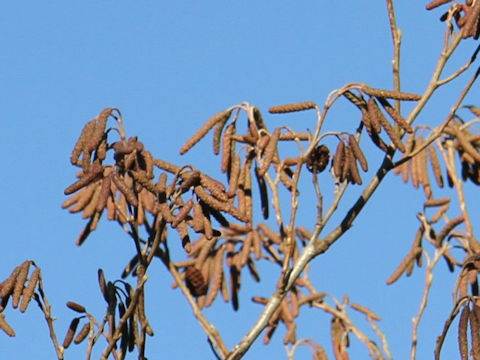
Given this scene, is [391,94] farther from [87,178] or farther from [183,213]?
[87,178]

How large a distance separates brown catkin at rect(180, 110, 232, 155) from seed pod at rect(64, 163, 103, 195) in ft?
2.17

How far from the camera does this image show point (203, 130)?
4.56 m

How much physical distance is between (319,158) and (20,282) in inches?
46.4

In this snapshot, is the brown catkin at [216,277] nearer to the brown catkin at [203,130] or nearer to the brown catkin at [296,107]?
the brown catkin at [203,130]

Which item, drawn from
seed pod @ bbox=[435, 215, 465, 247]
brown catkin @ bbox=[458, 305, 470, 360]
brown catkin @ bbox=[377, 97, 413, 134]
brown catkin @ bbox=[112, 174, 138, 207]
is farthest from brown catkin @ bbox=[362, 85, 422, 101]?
seed pod @ bbox=[435, 215, 465, 247]

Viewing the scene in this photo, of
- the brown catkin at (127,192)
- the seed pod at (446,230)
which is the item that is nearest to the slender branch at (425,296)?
the seed pod at (446,230)

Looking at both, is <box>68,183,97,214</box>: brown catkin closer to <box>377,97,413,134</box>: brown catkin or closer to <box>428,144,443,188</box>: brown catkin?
<box>377,97,413,134</box>: brown catkin

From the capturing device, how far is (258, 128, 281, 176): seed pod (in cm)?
444

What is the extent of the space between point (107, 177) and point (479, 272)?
1.32m

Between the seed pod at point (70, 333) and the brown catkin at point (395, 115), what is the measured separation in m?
1.09

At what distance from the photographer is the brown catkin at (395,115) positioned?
160 inches

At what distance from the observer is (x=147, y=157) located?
12.8 feet

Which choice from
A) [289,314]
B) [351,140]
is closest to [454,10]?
[351,140]

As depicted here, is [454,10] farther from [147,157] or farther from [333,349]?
[333,349]
